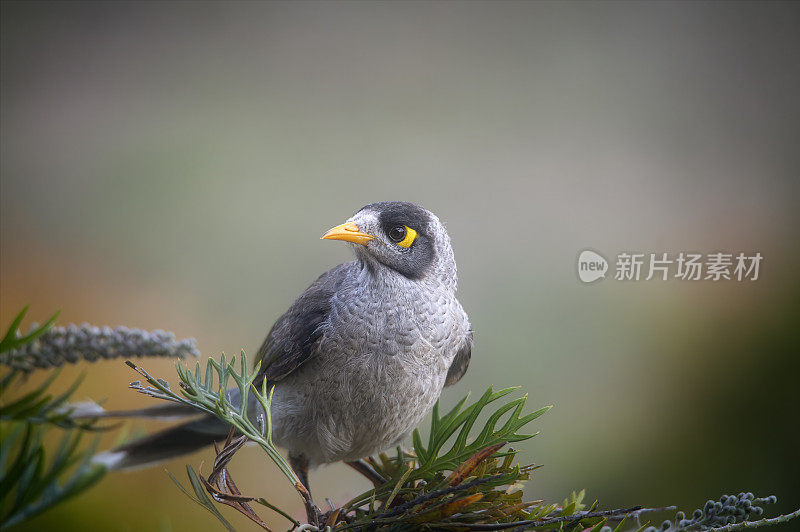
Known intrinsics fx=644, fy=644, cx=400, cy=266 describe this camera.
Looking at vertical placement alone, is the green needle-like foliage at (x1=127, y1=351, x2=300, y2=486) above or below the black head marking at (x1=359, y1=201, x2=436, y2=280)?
below

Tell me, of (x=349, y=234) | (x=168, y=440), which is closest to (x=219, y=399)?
(x=349, y=234)

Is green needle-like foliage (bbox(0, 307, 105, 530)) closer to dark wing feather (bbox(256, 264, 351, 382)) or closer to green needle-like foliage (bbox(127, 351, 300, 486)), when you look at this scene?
green needle-like foliage (bbox(127, 351, 300, 486))

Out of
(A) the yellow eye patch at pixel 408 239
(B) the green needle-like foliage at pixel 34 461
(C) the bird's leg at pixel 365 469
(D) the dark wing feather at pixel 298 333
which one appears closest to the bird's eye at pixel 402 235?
(A) the yellow eye patch at pixel 408 239

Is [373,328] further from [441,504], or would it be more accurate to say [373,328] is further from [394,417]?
[441,504]

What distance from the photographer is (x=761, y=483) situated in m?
1.00

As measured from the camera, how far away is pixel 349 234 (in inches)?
21.2

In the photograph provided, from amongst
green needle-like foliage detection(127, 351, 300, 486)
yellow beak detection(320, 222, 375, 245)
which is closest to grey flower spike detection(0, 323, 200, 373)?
green needle-like foliage detection(127, 351, 300, 486)

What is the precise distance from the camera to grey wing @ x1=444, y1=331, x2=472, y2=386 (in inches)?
27.5

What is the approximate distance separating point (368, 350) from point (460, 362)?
167mm

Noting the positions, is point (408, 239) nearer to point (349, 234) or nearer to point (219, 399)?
point (349, 234)

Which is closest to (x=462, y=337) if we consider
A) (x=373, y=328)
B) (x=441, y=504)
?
(x=373, y=328)

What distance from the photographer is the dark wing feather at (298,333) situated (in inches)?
24.5

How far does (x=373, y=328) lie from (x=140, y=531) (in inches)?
10.3

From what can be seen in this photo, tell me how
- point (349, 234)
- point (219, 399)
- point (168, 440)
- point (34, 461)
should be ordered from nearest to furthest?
point (34, 461)
point (219, 399)
point (349, 234)
point (168, 440)
